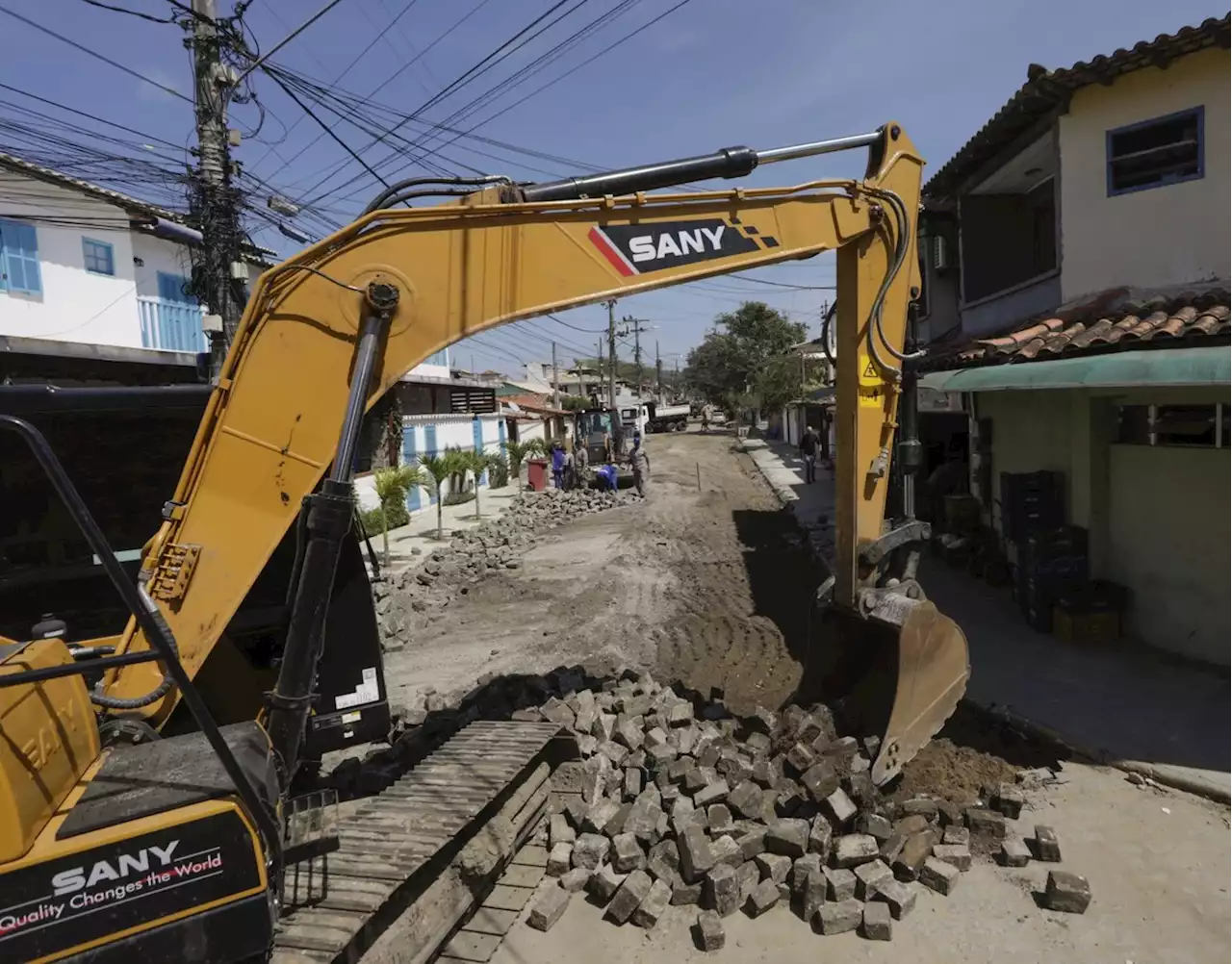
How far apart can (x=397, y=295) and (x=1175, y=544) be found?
757 centimetres

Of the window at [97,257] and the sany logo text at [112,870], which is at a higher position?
the window at [97,257]

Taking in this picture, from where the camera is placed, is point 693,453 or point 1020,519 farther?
point 693,453

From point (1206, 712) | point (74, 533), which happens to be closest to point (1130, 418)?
point (1206, 712)

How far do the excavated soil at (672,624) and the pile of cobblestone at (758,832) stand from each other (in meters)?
0.49

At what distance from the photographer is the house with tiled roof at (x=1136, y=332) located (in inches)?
279

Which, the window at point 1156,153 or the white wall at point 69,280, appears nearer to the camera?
the window at point 1156,153

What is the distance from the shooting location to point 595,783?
5.09m

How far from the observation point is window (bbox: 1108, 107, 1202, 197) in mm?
7746

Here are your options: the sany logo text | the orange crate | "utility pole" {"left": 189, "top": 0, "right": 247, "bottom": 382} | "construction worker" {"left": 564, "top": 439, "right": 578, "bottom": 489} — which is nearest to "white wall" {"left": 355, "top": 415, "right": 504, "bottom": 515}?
"construction worker" {"left": 564, "top": 439, "right": 578, "bottom": 489}

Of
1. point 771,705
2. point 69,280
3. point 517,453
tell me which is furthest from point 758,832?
point 517,453

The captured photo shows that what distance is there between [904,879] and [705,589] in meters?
7.04

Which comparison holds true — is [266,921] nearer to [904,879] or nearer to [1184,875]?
[904,879]

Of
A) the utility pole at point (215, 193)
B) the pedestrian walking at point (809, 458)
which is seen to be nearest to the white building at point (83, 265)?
the utility pole at point (215, 193)

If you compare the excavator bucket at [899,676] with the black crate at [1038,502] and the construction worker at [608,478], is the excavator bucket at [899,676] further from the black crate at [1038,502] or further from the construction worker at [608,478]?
the construction worker at [608,478]
